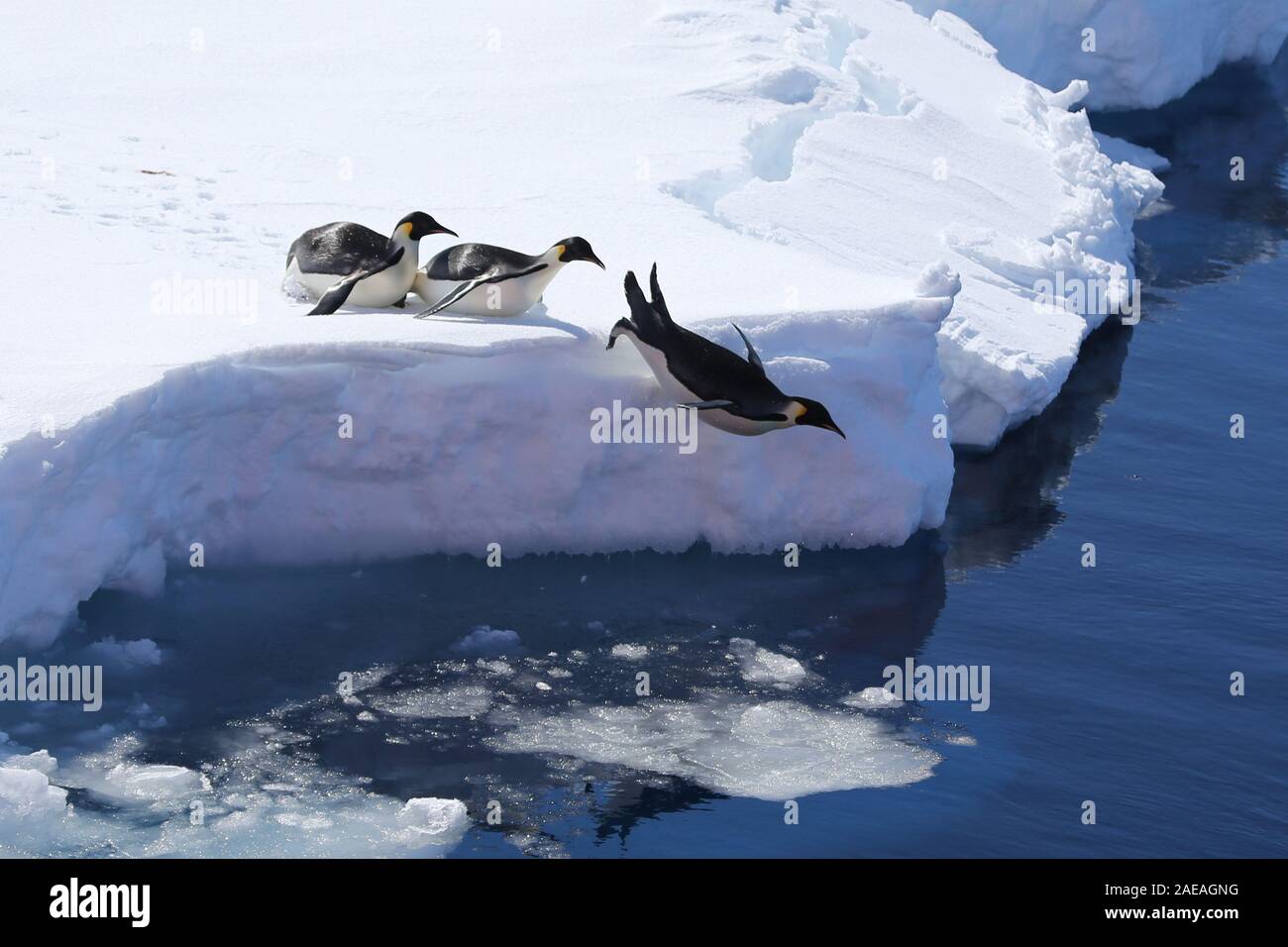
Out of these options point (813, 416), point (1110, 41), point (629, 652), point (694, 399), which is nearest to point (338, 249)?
point (694, 399)

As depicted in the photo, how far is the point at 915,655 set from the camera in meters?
9.39

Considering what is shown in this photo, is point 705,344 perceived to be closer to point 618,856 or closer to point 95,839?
point 618,856

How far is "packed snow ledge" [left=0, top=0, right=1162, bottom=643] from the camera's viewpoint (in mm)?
9000

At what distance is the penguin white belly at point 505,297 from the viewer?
989 centimetres

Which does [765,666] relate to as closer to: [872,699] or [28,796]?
[872,699]

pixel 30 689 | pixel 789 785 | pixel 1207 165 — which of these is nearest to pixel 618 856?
pixel 789 785

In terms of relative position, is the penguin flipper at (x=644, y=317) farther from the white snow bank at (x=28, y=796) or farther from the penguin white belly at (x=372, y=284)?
the white snow bank at (x=28, y=796)

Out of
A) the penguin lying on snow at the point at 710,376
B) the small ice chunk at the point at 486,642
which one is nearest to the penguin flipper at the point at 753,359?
the penguin lying on snow at the point at 710,376

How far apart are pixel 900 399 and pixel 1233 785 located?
10.6 ft

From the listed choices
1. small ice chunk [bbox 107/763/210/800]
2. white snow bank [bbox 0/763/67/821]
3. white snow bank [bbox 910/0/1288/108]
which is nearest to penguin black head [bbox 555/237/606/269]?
small ice chunk [bbox 107/763/210/800]

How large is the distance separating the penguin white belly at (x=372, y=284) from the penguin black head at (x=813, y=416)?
2444 millimetres

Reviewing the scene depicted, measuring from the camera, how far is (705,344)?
31.7ft

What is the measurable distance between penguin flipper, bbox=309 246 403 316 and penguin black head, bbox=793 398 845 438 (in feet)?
8.23

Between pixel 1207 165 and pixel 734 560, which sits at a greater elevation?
pixel 1207 165
